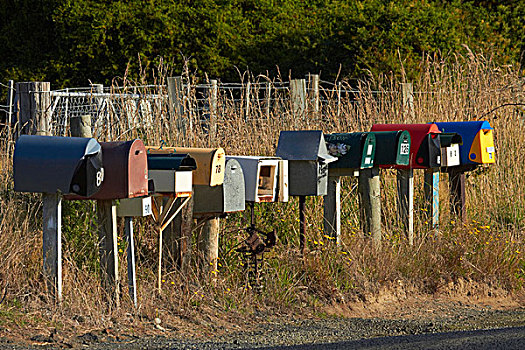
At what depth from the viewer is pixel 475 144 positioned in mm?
6777

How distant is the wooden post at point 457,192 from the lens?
22.9 feet

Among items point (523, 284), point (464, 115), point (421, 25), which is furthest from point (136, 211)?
point (421, 25)

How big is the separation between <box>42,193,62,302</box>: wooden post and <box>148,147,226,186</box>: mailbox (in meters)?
0.79

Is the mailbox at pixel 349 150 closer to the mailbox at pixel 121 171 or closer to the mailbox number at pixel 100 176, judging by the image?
the mailbox at pixel 121 171

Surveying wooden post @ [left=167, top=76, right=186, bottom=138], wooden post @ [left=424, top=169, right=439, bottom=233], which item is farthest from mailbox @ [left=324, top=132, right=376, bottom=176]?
wooden post @ [left=167, top=76, right=186, bottom=138]

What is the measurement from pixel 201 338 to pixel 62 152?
4.28ft

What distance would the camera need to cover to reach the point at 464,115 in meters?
8.77

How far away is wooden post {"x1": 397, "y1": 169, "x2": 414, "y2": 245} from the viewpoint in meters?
6.36

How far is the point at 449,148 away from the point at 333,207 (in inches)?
48.1

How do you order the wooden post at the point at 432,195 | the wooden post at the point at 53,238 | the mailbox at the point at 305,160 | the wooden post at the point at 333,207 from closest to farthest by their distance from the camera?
the wooden post at the point at 53,238 < the mailbox at the point at 305,160 < the wooden post at the point at 333,207 < the wooden post at the point at 432,195

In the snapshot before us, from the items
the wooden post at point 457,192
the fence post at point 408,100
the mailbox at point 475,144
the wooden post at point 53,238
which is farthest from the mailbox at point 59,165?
the fence post at point 408,100

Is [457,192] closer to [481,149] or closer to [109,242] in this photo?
[481,149]

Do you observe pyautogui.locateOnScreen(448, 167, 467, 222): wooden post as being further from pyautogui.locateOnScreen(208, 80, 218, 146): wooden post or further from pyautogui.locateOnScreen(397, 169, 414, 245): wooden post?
pyautogui.locateOnScreen(208, 80, 218, 146): wooden post

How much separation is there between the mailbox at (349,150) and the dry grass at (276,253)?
54 cm
